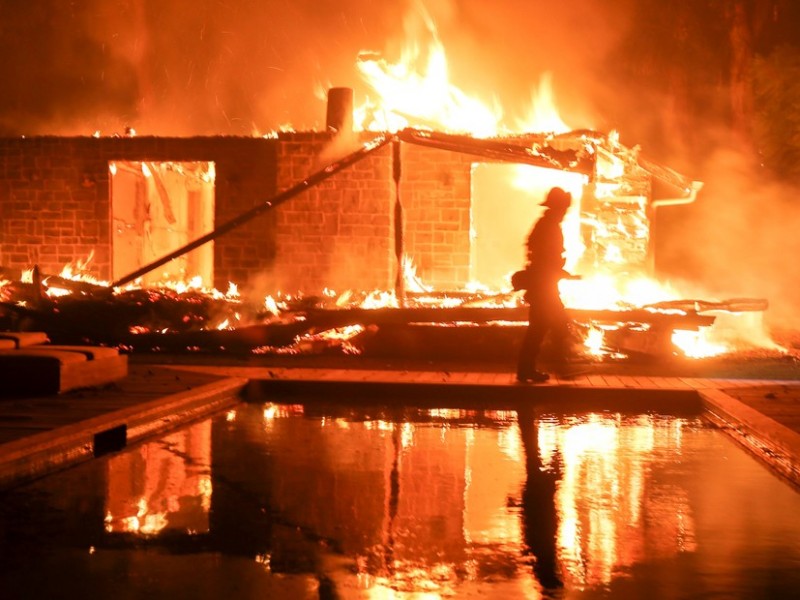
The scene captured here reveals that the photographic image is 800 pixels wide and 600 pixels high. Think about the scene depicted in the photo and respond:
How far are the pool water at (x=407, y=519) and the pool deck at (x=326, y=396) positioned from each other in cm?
19

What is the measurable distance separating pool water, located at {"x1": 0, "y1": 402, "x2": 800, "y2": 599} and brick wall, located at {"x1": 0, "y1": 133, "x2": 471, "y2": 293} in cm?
727

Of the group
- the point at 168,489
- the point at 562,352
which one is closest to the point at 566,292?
the point at 562,352

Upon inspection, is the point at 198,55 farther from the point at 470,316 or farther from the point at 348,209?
the point at 470,316

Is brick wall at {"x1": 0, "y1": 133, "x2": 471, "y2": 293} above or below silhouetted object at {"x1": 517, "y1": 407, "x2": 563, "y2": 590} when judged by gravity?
above

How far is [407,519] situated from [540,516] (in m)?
0.72

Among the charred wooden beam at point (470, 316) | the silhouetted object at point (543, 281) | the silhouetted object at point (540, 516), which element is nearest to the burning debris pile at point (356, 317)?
the charred wooden beam at point (470, 316)

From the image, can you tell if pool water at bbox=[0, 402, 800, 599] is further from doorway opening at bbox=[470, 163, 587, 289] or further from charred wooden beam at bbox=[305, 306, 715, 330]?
doorway opening at bbox=[470, 163, 587, 289]

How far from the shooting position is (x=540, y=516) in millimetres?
5219

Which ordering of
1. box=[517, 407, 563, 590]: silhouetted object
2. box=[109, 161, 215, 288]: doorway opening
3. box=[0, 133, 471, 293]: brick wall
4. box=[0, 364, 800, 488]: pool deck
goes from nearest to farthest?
box=[517, 407, 563, 590]: silhouetted object < box=[0, 364, 800, 488]: pool deck < box=[0, 133, 471, 293]: brick wall < box=[109, 161, 215, 288]: doorway opening

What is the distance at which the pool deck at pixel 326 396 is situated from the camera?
20.9 feet

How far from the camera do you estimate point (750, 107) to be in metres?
19.3

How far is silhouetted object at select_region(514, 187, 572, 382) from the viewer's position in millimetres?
10023

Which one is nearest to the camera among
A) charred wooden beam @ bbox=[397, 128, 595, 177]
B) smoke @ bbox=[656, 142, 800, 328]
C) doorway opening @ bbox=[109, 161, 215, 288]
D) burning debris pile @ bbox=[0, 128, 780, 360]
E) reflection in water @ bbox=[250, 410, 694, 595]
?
reflection in water @ bbox=[250, 410, 694, 595]

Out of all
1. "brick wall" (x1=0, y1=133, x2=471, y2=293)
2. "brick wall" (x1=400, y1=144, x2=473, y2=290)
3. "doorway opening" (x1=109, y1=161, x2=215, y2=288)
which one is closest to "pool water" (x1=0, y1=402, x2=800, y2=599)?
"brick wall" (x1=0, y1=133, x2=471, y2=293)
